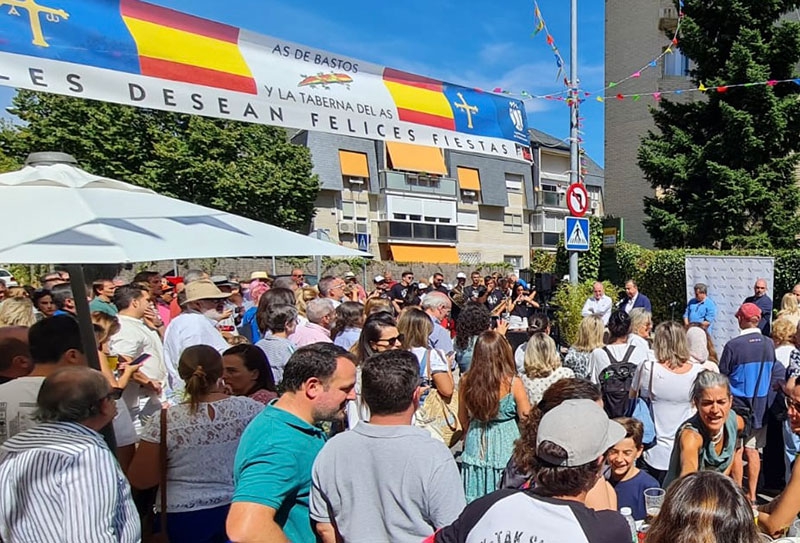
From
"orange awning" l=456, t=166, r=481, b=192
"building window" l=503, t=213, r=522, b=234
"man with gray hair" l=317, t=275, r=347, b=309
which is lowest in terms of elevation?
"man with gray hair" l=317, t=275, r=347, b=309

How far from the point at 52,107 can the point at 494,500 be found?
26978mm

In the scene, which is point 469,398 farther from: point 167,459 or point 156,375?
point 156,375

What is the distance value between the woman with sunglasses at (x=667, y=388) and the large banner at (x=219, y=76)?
191 centimetres

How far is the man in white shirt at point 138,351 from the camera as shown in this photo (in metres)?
3.86

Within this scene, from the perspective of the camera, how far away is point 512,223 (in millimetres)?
40594

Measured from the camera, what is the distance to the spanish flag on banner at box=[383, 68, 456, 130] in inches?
143

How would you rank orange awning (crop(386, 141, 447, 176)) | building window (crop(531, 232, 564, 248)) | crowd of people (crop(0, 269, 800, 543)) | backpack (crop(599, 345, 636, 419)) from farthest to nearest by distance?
building window (crop(531, 232, 564, 248))
orange awning (crop(386, 141, 447, 176))
backpack (crop(599, 345, 636, 419))
crowd of people (crop(0, 269, 800, 543))

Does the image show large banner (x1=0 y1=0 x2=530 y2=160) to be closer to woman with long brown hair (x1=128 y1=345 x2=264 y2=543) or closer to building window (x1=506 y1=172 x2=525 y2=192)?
woman with long brown hair (x1=128 y1=345 x2=264 y2=543)

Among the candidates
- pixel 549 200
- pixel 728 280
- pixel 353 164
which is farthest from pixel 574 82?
pixel 549 200

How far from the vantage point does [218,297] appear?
4.87m

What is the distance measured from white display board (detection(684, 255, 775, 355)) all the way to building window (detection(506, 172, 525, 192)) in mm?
30387

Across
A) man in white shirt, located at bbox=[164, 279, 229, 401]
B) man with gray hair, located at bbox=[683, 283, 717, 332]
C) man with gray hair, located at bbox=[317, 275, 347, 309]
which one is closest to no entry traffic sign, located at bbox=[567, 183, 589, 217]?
man with gray hair, located at bbox=[683, 283, 717, 332]

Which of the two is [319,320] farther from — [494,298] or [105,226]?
[494,298]

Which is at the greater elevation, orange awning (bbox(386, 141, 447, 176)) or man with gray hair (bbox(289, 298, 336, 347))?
orange awning (bbox(386, 141, 447, 176))
